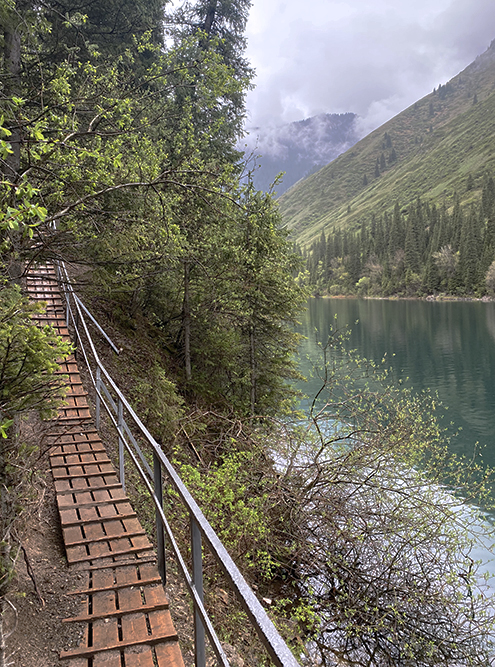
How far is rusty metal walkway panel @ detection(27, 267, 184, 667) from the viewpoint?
9.85 feet

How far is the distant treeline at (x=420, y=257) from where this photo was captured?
91.9m

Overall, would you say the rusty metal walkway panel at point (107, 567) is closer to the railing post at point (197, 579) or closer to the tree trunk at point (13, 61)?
the railing post at point (197, 579)

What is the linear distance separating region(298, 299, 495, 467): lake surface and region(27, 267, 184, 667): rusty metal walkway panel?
637 cm

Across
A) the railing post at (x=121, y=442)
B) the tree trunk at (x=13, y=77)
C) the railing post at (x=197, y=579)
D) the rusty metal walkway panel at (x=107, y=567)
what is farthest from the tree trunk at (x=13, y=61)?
the railing post at (x=197, y=579)

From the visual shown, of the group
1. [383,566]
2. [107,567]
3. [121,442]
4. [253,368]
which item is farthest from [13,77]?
[253,368]

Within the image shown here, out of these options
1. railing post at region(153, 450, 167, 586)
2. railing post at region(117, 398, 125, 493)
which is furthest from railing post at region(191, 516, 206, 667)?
railing post at region(117, 398, 125, 493)

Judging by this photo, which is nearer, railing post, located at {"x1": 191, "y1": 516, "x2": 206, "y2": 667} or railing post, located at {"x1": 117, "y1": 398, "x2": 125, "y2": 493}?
railing post, located at {"x1": 191, "y1": 516, "x2": 206, "y2": 667}

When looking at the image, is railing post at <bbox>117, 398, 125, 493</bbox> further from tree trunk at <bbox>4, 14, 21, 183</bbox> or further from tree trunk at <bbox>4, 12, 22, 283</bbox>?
tree trunk at <bbox>4, 14, 21, 183</bbox>

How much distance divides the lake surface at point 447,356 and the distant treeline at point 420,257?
23.8 meters

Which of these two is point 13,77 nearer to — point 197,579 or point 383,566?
point 197,579

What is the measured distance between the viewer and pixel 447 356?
37375 mm

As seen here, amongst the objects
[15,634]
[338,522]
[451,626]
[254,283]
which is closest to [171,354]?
[254,283]

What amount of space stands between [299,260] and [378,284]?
367 ft

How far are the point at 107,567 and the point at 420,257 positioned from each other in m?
119
